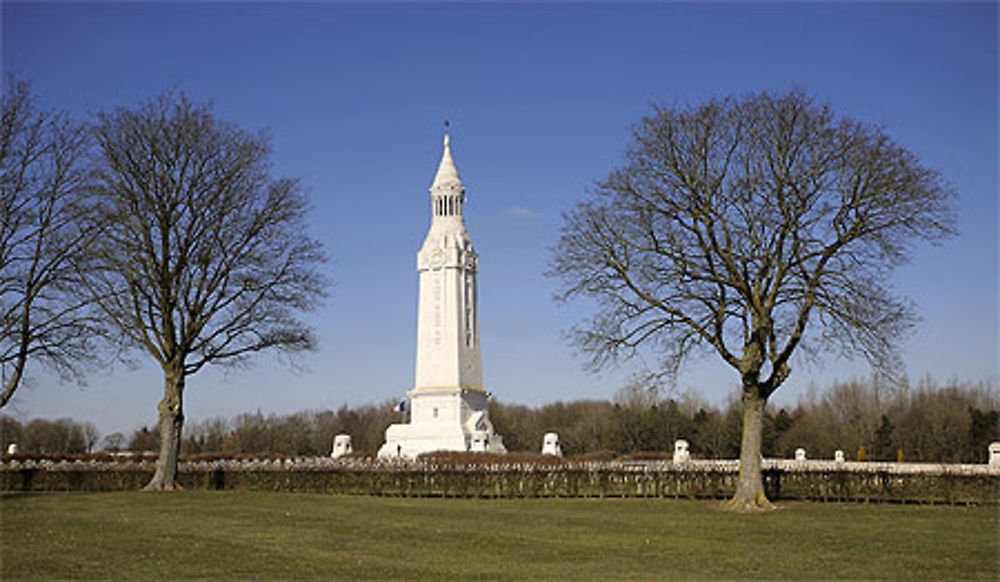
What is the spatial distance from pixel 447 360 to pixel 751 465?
3915cm

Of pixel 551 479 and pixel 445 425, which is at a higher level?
pixel 445 425

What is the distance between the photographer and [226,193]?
115ft

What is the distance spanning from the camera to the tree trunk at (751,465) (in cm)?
2642

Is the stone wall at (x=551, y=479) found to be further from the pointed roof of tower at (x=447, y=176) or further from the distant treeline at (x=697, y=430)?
the pointed roof of tower at (x=447, y=176)

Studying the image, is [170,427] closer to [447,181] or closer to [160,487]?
[160,487]

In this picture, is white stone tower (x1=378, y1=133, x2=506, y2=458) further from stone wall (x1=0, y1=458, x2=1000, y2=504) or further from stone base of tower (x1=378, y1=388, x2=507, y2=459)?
stone wall (x1=0, y1=458, x2=1000, y2=504)

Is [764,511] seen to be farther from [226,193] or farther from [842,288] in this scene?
[226,193]

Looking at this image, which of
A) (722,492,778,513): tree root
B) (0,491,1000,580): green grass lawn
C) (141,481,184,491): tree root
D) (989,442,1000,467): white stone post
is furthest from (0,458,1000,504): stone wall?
(722,492,778,513): tree root

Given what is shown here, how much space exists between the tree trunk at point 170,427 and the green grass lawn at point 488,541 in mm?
6049

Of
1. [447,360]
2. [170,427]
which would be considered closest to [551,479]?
[170,427]

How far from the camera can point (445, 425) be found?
63000 mm

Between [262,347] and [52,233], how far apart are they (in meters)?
8.67

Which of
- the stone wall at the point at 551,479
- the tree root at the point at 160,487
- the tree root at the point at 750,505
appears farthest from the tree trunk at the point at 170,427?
the tree root at the point at 750,505

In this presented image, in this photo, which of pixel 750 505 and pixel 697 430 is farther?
Answer: pixel 697 430
